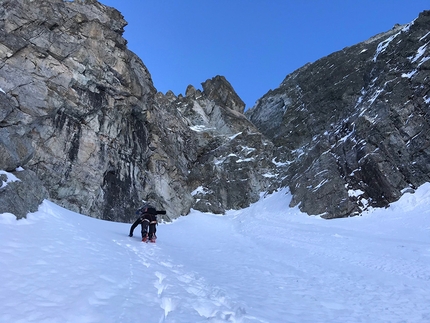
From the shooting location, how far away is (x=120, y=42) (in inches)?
1513

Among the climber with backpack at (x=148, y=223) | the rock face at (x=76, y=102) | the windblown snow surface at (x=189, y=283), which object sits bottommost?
the windblown snow surface at (x=189, y=283)

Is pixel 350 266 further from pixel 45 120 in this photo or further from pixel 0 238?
pixel 45 120

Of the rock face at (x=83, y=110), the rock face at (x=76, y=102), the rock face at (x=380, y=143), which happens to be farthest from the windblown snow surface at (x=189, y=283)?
the rock face at (x=380, y=143)

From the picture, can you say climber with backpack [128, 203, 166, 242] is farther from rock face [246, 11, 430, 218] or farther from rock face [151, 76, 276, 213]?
rock face [151, 76, 276, 213]

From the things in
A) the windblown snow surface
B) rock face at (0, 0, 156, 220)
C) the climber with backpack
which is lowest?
the windblown snow surface

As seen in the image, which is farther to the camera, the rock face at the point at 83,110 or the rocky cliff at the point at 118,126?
the rocky cliff at the point at 118,126

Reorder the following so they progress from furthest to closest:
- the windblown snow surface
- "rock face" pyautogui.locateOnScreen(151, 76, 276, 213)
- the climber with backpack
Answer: "rock face" pyautogui.locateOnScreen(151, 76, 276, 213) → the climber with backpack → the windblown snow surface

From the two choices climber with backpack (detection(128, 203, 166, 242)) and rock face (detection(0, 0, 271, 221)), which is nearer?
climber with backpack (detection(128, 203, 166, 242))

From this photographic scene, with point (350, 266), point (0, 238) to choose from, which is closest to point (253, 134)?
point (350, 266)

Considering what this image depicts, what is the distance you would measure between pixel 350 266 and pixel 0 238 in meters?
11.5

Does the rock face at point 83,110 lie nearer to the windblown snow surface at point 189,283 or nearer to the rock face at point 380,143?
the windblown snow surface at point 189,283

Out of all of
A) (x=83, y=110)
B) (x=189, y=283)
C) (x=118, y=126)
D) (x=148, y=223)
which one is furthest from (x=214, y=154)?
(x=189, y=283)

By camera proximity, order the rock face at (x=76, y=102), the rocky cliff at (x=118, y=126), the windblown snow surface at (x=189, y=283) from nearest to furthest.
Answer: the windblown snow surface at (x=189, y=283), the rock face at (x=76, y=102), the rocky cliff at (x=118, y=126)

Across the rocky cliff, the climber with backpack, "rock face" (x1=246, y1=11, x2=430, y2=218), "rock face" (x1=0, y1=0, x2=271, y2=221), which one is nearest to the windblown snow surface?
the climber with backpack
